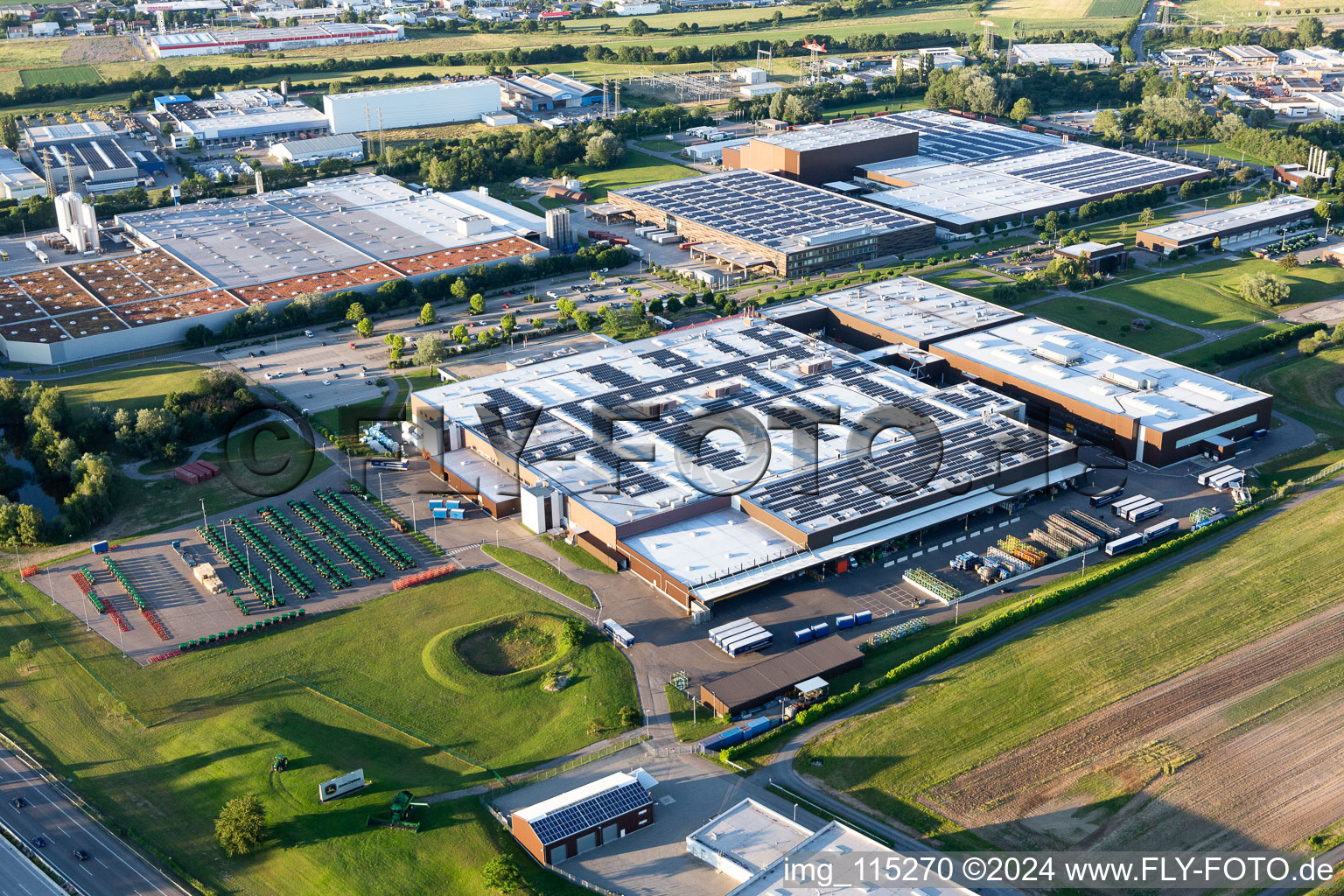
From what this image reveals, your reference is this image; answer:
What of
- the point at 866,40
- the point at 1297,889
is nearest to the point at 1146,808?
the point at 1297,889

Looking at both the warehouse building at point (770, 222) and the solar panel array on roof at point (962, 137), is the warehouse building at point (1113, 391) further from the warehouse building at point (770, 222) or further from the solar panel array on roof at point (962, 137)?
the solar panel array on roof at point (962, 137)

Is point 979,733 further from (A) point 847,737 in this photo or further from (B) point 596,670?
(B) point 596,670

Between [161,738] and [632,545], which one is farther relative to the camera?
[632,545]

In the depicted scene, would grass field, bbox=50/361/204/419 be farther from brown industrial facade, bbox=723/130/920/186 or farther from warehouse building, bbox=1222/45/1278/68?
warehouse building, bbox=1222/45/1278/68

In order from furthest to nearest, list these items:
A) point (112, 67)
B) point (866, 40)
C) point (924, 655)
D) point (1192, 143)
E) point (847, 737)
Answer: point (866, 40), point (112, 67), point (1192, 143), point (924, 655), point (847, 737)

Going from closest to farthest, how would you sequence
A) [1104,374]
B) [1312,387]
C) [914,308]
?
[1104,374] → [1312,387] → [914,308]

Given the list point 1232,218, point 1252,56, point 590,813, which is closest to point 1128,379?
point 1232,218

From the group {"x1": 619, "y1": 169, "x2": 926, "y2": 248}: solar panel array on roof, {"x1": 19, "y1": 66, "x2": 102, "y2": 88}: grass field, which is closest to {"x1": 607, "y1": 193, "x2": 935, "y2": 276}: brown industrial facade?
{"x1": 619, "y1": 169, "x2": 926, "y2": 248}: solar panel array on roof

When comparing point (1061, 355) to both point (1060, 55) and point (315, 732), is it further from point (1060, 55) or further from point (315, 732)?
point (1060, 55)
